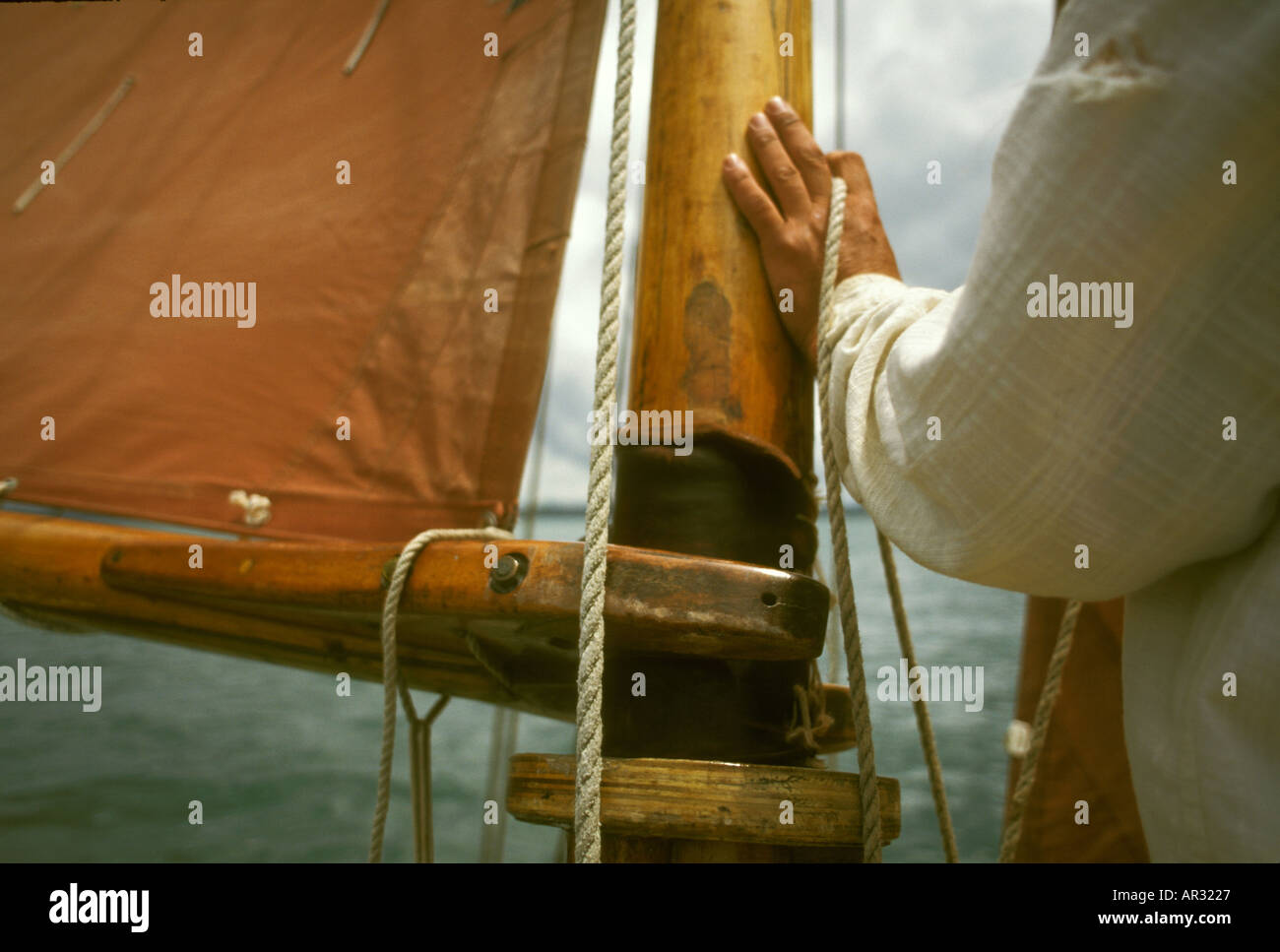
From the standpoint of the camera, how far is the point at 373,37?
1318mm

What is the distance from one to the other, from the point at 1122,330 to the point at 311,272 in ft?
3.68

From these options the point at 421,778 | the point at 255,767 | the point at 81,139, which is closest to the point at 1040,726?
the point at 421,778

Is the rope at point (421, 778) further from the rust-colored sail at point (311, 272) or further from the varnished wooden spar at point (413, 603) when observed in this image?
the rust-colored sail at point (311, 272)

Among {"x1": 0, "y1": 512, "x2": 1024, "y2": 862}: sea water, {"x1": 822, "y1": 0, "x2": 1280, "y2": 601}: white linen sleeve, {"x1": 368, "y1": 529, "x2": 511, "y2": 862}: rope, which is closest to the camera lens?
{"x1": 822, "y1": 0, "x2": 1280, "y2": 601}: white linen sleeve

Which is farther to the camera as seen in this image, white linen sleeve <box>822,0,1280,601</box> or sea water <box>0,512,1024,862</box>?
sea water <box>0,512,1024,862</box>

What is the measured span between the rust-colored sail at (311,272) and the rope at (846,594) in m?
0.50

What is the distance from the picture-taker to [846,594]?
69 centimetres

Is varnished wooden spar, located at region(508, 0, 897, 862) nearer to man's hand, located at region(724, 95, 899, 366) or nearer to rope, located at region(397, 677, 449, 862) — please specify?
man's hand, located at region(724, 95, 899, 366)

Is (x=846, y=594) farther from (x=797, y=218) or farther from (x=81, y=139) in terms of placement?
(x=81, y=139)

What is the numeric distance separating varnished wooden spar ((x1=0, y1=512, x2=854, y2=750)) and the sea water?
2.54 meters

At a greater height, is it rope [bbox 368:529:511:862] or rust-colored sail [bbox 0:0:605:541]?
rust-colored sail [bbox 0:0:605:541]

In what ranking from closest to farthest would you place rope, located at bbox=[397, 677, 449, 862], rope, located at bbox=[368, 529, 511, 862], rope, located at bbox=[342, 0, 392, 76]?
rope, located at bbox=[368, 529, 511, 862] < rope, located at bbox=[397, 677, 449, 862] < rope, located at bbox=[342, 0, 392, 76]

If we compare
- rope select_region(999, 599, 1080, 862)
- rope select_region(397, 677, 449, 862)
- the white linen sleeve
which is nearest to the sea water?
rope select_region(397, 677, 449, 862)

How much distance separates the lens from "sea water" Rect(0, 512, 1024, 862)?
208 inches
